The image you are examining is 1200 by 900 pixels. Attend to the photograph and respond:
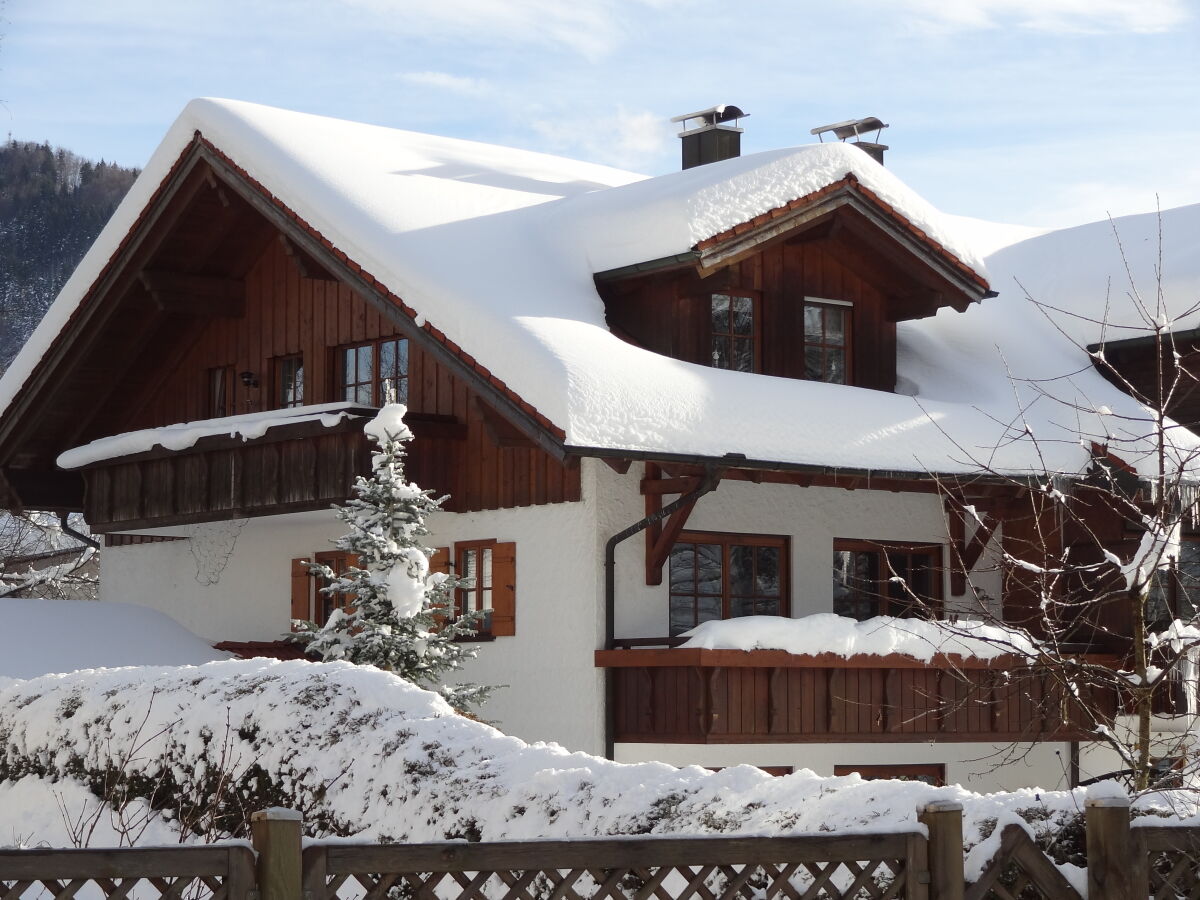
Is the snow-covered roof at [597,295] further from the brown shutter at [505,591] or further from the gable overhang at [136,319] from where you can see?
the brown shutter at [505,591]

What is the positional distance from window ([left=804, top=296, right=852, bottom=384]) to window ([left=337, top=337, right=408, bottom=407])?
4175 millimetres

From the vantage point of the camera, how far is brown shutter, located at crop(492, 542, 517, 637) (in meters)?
16.3

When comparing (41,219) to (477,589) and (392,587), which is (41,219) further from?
(392,587)

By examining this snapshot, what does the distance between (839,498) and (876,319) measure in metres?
2.06

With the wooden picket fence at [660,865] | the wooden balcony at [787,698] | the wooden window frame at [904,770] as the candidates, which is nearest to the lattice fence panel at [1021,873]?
the wooden picket fence at [660,865]

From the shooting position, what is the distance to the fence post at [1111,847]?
18.3 ft

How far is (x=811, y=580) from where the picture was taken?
17.2m

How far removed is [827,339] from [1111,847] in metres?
12.7

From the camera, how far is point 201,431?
18.0 metres

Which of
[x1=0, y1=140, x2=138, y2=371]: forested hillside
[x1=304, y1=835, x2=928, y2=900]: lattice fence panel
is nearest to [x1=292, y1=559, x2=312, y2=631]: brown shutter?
[x1=304, y1=835, x2=928, y2=900]: lattice fence panel

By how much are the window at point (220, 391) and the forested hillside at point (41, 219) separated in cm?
5332

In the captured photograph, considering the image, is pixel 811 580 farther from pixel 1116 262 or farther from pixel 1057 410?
pixel 1116 262

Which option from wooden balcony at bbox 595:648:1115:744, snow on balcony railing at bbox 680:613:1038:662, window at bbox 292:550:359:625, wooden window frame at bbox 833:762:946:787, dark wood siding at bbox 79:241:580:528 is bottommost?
wooden window frame at bbox 833:762:946:787

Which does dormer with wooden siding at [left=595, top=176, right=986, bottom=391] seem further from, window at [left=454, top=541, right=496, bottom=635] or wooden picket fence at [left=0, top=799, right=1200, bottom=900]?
wooden picket fence at [left=0, top=799, right=1200, bottom=900]
